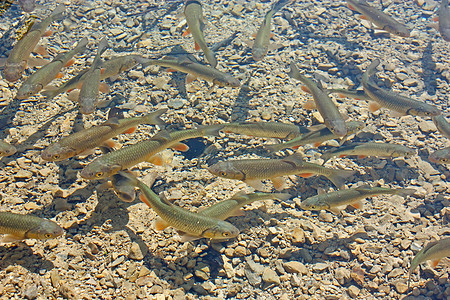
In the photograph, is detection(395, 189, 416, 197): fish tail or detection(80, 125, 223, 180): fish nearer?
detection(80, 125, 223, 180): fish

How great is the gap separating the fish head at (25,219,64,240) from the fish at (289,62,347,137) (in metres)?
4.25

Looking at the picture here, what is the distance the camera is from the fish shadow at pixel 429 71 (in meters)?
7.21

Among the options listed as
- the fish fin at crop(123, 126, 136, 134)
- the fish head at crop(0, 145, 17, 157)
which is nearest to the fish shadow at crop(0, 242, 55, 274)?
the fish head at crop(0, 145, 17, 157)

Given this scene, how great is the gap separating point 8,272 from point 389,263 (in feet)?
15.6

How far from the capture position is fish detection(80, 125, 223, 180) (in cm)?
439

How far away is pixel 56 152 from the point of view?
Answer: 4562mm

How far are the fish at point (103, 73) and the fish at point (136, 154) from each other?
1946mm

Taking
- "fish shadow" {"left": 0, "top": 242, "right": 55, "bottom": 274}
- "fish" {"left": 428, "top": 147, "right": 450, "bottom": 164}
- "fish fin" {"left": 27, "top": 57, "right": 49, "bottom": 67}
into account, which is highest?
"fish fin" {"left": 27, "top": 57, "right": 49, "bottom": 67}

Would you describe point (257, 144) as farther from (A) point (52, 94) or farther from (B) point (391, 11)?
(B) point (391, 11)

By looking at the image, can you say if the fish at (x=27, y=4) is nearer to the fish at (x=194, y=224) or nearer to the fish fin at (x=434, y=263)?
the fish at (x=194, y=224)

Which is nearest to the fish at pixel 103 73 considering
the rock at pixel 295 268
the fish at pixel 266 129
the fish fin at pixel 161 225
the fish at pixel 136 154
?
the fish at pixel 136 154

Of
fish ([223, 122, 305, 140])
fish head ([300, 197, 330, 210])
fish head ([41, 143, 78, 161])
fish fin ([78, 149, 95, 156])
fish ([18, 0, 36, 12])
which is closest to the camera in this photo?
fish head ([41, 143, 78, 161])

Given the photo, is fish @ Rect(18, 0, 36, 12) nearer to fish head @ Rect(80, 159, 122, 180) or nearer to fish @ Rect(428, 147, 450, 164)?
fish head @ Rect(80, 159, 122, 180)

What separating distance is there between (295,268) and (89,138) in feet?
11.2
